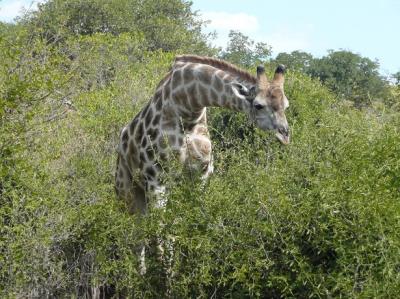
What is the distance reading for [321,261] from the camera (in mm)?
5238

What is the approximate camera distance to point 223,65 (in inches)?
300

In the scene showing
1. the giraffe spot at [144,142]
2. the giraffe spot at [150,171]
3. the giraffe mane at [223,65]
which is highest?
the giraffe mane at [223,65]

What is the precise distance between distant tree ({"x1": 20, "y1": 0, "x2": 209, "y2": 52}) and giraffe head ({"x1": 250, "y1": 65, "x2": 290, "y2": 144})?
2221cm

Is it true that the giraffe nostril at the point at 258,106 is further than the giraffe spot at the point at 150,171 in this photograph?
No

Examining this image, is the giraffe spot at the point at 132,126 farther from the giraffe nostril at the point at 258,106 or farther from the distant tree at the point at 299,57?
the distant tree at the point at 299,57

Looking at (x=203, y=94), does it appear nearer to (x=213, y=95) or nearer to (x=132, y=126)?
(x=213, y=95)

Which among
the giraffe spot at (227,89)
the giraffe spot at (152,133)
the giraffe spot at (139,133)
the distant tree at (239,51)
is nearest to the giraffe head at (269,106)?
the giraffe spot at (227,89)

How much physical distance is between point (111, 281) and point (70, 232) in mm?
629

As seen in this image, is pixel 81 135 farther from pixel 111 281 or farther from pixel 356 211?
pixel 356 211

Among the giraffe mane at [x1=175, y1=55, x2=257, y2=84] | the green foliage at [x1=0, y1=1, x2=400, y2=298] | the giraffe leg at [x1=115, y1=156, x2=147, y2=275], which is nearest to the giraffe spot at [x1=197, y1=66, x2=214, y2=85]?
the giraffe mane at [x1=175, y1=55, x2=257, y2=84]

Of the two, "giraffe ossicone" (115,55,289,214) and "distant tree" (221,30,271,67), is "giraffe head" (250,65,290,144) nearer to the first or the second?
"giraffe ossicone" (115,55,289,214)

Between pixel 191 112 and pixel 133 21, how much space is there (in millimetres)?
24280

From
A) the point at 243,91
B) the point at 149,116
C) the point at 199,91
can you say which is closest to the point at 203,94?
the point at 199,91

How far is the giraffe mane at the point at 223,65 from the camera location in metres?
7.29
